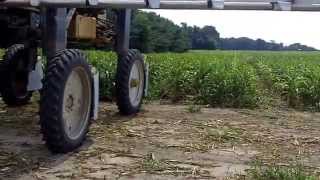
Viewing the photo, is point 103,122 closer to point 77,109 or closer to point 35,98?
point 77,109

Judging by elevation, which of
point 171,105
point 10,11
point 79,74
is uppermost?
point 10,11

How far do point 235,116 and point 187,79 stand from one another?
282cm

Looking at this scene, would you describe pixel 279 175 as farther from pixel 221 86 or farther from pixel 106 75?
pixel 106 75

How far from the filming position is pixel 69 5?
217 inches

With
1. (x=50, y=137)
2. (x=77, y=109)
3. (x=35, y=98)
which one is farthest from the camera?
(x=35, y=98)

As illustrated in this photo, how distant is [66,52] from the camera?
5742 millimetres

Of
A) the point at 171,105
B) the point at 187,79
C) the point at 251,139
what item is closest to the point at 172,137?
the point at 251,139

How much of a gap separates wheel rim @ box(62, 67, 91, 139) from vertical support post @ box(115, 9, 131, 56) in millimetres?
2563

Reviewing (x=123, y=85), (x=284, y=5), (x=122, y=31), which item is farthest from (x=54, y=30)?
(x=122, y=31)

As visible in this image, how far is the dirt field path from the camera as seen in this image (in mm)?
5008

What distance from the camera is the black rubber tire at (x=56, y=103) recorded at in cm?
531

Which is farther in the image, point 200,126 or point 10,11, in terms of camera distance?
point 200,126

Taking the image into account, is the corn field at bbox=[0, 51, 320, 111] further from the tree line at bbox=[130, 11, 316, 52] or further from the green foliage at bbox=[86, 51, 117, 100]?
the tree line at bbox=[130, 11, 316, 52]

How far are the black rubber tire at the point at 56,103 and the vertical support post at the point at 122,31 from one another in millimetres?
2954
